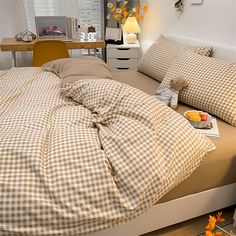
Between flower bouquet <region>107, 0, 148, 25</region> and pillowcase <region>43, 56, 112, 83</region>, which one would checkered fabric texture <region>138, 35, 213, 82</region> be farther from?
flower bouquet <region>107, 0, 148, 25</region>

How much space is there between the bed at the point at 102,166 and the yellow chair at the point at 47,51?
151cm

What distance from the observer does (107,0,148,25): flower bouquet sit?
125 inches

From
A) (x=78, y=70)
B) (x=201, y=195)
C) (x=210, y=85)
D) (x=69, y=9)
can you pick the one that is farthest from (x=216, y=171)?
(x=69, y=9)

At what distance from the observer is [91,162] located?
3.07 ft

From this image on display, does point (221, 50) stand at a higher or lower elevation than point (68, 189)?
higher

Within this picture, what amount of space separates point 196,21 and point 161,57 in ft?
1.51

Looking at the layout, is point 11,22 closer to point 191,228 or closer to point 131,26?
point 131,26

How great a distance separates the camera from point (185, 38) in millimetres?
2254

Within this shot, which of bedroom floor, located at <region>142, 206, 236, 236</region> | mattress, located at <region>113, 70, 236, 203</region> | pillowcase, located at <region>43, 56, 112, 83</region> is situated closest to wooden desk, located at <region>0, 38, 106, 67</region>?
pillowcase, located at <region>43, 56, 112, 83</region>

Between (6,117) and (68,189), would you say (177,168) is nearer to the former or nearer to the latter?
(68,189)

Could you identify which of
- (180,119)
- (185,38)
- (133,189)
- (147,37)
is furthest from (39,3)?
(133,189)

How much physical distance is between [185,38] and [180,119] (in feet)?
4.49

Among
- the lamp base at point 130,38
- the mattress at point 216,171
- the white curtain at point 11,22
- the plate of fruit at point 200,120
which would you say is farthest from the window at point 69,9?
the mattress at point 216,171

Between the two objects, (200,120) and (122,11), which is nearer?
(200,120)
